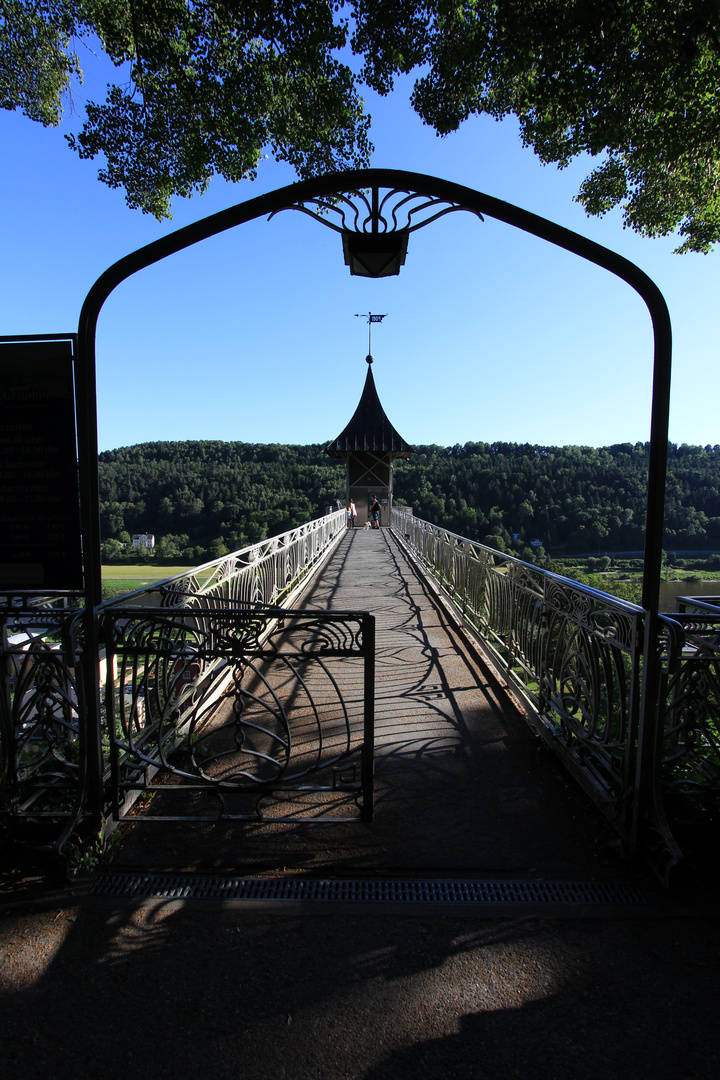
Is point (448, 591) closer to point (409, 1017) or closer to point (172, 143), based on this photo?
point (172, 143)

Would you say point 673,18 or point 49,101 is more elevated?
point 49,101

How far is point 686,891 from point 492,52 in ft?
23.7

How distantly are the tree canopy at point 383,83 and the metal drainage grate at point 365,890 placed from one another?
6399 mm

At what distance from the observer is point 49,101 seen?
6.66 m

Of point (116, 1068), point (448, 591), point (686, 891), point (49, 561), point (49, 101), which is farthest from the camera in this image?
point (448, 591)

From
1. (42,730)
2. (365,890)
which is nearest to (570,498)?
(365,890)

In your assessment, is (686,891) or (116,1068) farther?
(686,891)

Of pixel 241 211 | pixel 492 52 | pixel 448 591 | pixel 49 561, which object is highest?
pixel 492 52

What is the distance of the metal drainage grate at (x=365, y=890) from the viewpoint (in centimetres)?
251

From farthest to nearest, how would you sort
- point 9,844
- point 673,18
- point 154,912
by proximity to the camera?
point 673,18 < point 9,844 < point 154,912

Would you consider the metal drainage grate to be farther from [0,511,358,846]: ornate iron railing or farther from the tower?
the tower

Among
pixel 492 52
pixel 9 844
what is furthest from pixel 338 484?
pixel 9 844

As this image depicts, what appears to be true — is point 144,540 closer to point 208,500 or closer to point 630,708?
point 208,500

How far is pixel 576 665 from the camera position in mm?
3643
